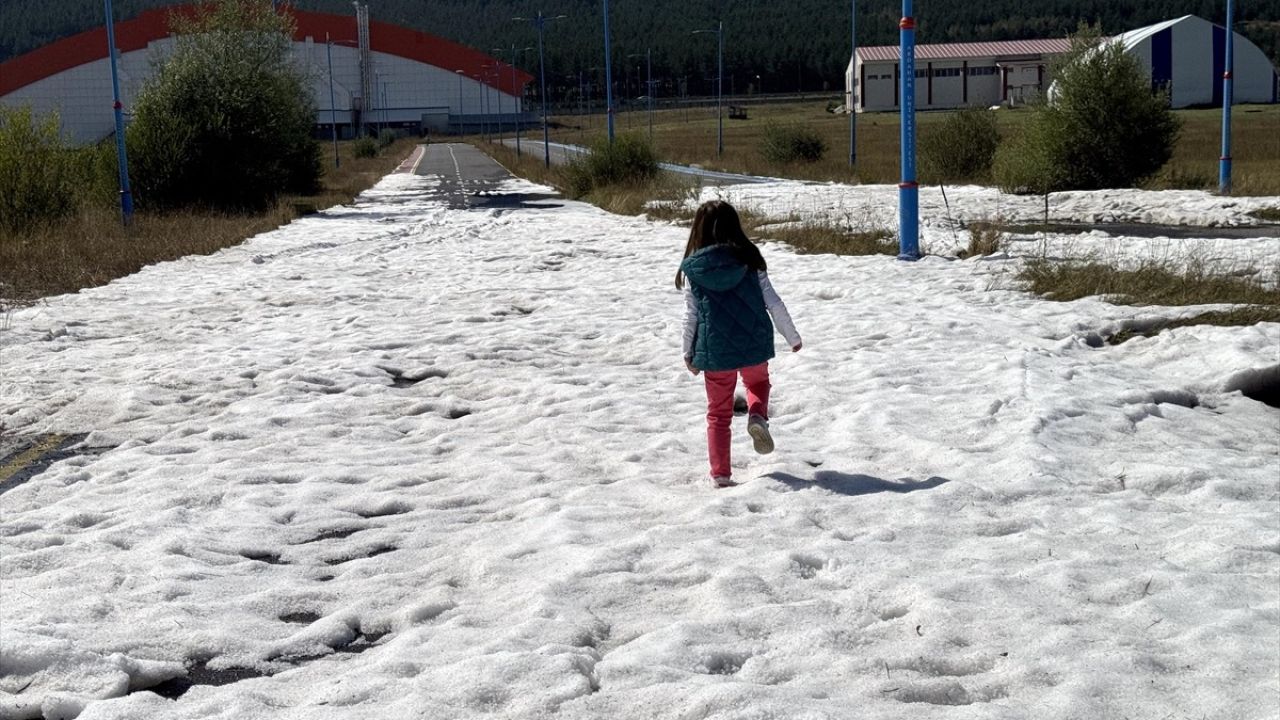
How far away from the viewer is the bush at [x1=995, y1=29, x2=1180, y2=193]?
33125 mm

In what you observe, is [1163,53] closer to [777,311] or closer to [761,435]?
[777,311]

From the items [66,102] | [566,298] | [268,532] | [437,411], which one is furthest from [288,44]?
[66,102]

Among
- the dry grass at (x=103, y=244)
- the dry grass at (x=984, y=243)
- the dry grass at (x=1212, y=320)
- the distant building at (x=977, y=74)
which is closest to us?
the dry grass at (x=1212, y=320)

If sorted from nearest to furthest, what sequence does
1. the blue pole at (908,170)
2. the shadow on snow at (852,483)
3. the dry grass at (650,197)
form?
1. the shadow on snow at (852,483)
2. the blue pole at (908,170)
3. the dry grass at (650,197)

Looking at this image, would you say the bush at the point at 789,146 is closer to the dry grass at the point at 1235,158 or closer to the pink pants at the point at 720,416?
the dry grass at the point at 1235,158

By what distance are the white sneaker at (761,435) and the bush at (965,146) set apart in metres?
36.6

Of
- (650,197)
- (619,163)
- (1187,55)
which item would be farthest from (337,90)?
(650,197)

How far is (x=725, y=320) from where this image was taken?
22.5 feet

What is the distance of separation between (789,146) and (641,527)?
53536mm

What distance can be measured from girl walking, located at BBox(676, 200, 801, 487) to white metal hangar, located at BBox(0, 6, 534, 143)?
112 meters

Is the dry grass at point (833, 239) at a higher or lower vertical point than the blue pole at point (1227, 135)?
lower

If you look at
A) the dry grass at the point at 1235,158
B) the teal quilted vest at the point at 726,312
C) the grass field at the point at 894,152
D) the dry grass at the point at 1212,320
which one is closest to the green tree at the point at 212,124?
the grass field at the point at 894,152

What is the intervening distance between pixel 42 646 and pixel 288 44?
3878 centimetres

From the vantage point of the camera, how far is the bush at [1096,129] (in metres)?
33.1
